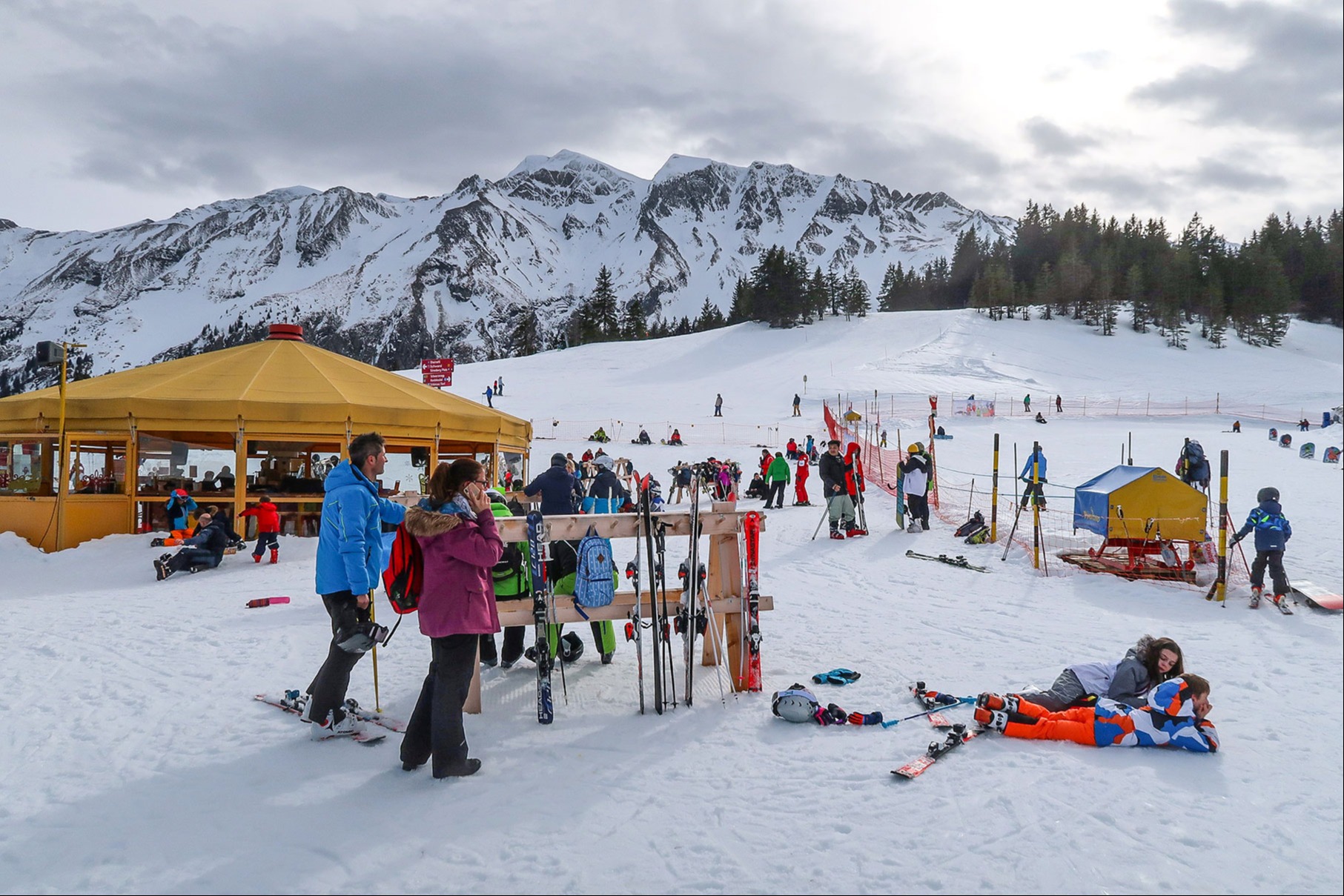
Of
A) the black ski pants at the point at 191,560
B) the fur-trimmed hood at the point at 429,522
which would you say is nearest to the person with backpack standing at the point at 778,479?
the black ski pants at the point at 191,560

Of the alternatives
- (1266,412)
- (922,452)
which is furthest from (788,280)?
(922,452)

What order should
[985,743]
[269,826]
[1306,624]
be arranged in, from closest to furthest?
[269,826]
[985,743]
[1306,624]

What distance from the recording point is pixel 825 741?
450 cm

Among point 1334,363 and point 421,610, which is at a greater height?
point 1334,363

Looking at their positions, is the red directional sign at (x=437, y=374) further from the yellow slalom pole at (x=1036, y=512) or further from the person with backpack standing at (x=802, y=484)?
the yellow slalom pole at (x=1036, y=512)

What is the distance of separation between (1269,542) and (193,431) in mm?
15781

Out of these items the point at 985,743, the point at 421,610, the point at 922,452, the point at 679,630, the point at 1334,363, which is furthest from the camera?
the point at 922,452

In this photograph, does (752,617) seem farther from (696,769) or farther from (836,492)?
(836,492)

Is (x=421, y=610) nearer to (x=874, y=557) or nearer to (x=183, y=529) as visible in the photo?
(x=874, y=557)

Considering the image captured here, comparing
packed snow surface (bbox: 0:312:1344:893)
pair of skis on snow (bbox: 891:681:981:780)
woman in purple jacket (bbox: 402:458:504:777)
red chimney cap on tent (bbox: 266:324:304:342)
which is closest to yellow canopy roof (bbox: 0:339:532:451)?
red chimney cap on tent (bbox: 266:324:304:342)

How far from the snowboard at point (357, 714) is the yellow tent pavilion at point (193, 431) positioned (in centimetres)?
842

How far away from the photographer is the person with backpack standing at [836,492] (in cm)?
1316

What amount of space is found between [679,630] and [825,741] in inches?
47.4

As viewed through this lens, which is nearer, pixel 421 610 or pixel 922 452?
pixel 421 610
